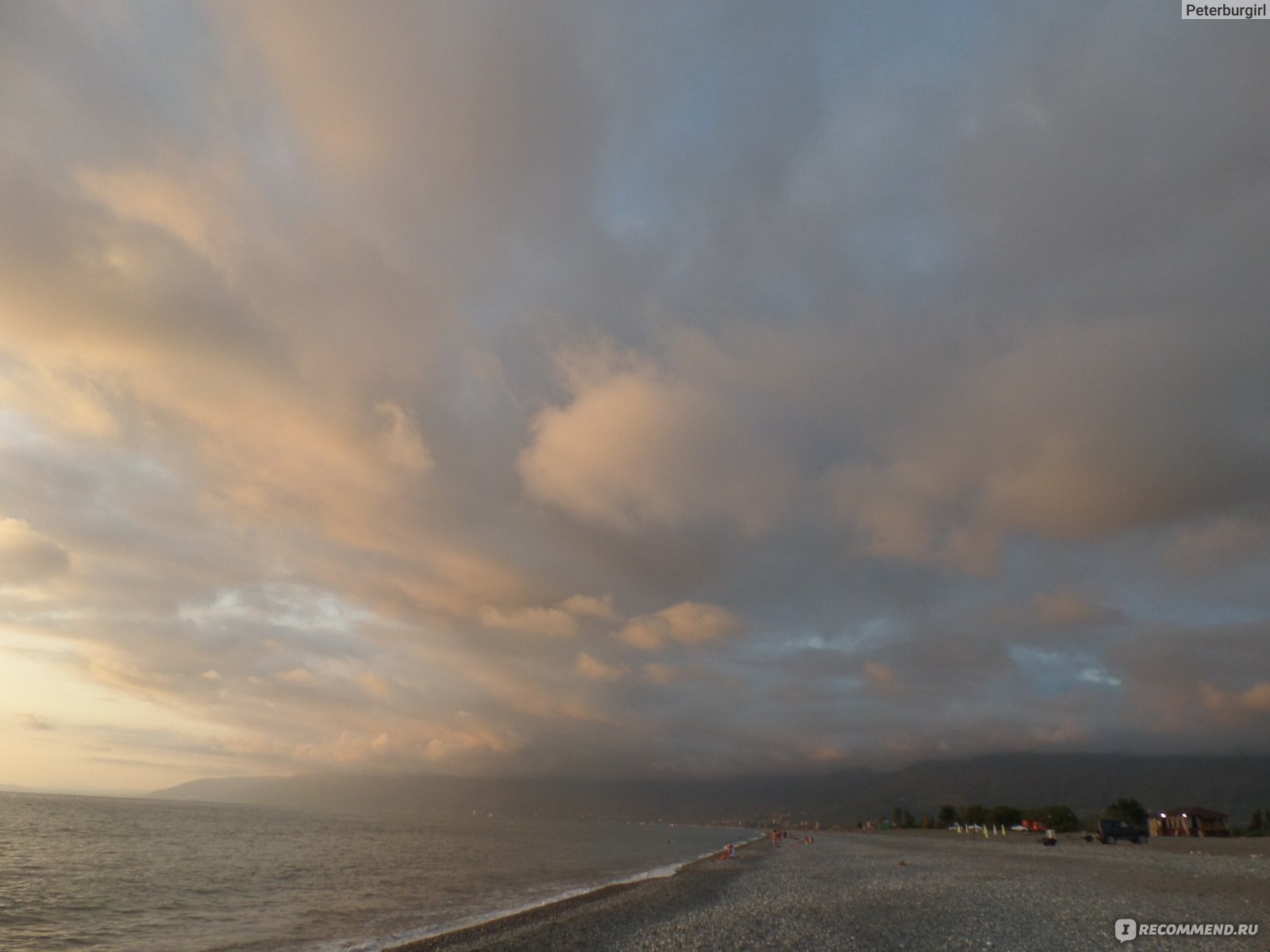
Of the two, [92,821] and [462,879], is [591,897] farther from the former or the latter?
[92,821]

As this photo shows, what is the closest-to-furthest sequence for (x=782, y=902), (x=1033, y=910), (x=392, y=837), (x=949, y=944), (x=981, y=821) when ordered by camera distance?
(x=949, y=944) < (x=1033, y=910) < (x=782, y=902) < (x=392, y=837) < (x=981, y=821)

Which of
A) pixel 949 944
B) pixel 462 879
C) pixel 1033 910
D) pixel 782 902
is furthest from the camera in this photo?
pixel 462 879

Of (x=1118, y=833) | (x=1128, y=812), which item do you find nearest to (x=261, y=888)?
(x=1118, y=833)

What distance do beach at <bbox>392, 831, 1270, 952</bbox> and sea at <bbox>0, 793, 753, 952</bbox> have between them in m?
6.70

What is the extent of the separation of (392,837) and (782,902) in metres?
112

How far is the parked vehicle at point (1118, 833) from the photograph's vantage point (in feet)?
273

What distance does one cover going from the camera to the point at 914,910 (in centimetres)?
3138

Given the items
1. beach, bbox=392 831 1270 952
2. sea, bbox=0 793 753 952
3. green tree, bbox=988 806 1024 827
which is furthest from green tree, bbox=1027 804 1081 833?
beach, bbox=392 831 1270 952

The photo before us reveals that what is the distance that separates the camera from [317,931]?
33.7 metres

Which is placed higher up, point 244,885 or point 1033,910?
point 1033,910

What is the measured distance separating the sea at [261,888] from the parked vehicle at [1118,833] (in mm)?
54711

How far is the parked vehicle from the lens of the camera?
83.2 meters

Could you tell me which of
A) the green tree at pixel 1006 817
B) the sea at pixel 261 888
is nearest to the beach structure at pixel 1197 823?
the green tree at pixel 1006 817

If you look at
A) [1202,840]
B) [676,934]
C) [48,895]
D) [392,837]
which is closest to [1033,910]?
[676,934]
